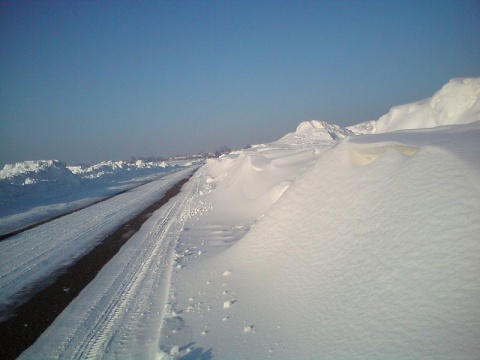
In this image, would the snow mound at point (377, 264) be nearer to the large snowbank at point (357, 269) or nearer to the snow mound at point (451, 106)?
the large snowbank at point (357, 269)

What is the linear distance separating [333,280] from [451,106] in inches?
555

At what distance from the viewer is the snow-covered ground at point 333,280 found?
110 inches

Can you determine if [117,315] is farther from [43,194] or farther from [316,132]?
[316,132]

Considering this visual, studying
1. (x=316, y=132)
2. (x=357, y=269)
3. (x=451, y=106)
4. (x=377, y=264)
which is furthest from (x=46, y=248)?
(x=316, y=132)

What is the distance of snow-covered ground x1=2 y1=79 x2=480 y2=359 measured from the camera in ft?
9.18

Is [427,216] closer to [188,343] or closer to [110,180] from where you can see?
[188,343]

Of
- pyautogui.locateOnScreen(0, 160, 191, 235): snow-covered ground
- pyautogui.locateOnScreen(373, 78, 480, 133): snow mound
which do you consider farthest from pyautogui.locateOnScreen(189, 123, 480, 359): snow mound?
pyautogui.locateOnScreen(0, 160, 191, 235): snow-covered ground

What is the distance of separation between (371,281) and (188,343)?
8.19 ft

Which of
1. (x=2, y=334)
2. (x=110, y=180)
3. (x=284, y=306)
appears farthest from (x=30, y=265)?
(x=110, y=180)

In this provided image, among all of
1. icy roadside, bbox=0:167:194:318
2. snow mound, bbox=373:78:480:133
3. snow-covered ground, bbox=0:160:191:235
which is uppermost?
snow mound, bbox=373:78:480:133

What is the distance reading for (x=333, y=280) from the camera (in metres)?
3.96

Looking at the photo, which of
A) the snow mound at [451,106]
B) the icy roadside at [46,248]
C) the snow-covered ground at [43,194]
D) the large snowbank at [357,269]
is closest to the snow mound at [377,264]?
the large snowbank at [357,269]

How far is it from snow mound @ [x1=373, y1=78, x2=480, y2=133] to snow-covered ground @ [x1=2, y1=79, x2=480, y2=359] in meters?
10.1

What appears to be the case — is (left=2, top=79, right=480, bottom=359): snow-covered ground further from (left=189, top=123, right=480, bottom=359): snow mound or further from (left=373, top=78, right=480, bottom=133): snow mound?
(left=373, top=78, right=480, bottom=133): snow mound
